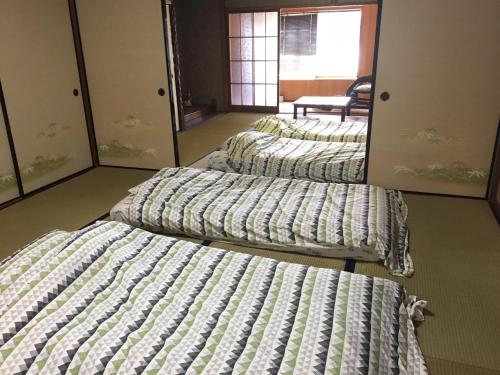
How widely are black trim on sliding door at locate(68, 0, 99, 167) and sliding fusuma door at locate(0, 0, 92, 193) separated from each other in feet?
0.14

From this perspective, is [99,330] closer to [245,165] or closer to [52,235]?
[52,235]

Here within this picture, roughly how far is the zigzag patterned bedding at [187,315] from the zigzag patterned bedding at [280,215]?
0.49 meters

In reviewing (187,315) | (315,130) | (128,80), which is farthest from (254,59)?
(187,315)

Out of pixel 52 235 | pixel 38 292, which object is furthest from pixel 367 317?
pixel 52 235

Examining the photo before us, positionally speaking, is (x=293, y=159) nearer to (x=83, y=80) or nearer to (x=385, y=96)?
(x=385, y=96)

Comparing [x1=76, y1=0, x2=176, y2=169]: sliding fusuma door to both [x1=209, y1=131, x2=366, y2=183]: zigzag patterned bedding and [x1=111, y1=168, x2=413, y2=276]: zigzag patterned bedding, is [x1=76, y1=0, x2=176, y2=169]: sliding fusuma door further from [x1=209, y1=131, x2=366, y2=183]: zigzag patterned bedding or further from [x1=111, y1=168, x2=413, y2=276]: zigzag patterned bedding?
[x1=111, y1=168, x2=413, y2=276]: zigzag patterned bedding

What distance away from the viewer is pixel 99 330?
4.85 feet

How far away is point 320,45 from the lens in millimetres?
9156

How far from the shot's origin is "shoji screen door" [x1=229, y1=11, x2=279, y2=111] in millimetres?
7645

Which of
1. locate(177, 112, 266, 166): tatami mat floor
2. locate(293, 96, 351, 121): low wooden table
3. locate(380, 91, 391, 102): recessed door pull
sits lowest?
locate(177, 112, 266, 166): tatami mat floor

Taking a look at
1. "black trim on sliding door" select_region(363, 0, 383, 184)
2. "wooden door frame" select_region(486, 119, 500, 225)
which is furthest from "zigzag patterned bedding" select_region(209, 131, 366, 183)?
"wooden door frame" select_region(486, 119, 500, 225)

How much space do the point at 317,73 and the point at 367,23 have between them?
1455 mm

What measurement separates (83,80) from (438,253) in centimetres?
366

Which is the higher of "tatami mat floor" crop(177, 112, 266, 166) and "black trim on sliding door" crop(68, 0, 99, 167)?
"black trim on sliding door" crop(68, 0, 99, 167)
